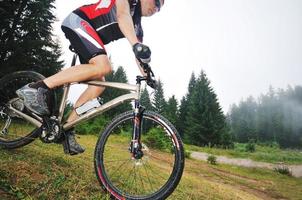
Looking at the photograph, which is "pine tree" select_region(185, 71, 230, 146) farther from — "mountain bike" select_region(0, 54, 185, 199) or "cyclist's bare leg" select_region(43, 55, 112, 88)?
"cyclist's bare leg" select_region(43, 55, 112, 88)

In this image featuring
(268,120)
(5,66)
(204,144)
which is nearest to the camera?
(5,66)

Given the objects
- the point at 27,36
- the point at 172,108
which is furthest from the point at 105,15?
the point at 172,108

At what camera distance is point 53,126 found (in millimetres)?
4035

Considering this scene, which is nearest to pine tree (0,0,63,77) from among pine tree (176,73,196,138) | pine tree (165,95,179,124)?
pine tree (176,73,196,138)

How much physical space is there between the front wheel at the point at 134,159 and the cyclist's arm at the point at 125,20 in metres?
0.92

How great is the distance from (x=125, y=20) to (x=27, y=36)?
2384 cm

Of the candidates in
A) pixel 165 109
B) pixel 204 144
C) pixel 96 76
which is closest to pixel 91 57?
pixel 96 76

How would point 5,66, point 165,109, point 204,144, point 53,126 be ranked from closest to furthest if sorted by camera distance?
point 53,126 → point 5,66 → point 204,144 → point 165,109

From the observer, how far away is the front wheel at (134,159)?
332cm

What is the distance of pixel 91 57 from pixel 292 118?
152489 mm

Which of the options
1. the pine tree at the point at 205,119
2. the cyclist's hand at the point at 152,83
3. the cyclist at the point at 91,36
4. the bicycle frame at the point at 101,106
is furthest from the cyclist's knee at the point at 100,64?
the pine tree at the point at 205,119

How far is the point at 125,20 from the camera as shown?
3.70m

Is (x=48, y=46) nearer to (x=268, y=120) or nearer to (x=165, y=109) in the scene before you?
(x=165, y=109)

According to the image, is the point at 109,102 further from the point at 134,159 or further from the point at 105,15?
the point at 105,15
